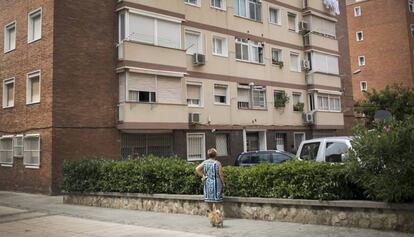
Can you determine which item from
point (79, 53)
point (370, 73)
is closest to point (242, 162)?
point (79, 53)

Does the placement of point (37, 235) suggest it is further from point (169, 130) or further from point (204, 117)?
point (204, 117)

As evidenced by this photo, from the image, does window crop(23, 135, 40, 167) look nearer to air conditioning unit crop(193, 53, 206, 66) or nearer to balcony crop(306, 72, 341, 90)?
air conditioning unit crop(193, 53, 206, 66)

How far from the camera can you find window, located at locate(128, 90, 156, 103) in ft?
71.4

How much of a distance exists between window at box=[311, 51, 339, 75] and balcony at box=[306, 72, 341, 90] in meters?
0.38

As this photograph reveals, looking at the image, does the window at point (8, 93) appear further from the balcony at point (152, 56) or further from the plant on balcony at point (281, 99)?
the plant on balcony at point (281, 99)

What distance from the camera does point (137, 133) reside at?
2231 centimetres

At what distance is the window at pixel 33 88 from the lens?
2117cm

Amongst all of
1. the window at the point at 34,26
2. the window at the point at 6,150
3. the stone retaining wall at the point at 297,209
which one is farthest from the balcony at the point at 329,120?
the stone retaining wall at the point at 297,209

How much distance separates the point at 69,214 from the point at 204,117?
12630 mm

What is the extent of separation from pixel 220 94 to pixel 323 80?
1010cm

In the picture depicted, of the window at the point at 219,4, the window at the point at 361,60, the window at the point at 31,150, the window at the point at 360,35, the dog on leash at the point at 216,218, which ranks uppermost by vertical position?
the window at the point at 360,35

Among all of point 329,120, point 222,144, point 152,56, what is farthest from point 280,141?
point 152,56

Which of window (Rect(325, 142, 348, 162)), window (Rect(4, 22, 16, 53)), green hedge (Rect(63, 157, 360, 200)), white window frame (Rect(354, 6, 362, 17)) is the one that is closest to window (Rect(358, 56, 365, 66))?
white window frame (Rect(354, 6, 362, 17))

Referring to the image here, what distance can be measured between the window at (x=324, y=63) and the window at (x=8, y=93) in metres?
19.7
